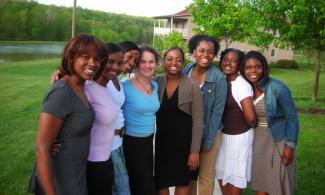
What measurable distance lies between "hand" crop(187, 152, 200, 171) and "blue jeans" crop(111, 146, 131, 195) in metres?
0.75

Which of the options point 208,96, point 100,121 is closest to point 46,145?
point 100,121

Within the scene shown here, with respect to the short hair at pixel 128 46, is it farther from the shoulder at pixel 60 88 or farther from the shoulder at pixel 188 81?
the shoulder at pixel 60 88

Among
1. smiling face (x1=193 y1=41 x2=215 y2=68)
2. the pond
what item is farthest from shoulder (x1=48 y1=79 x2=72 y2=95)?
the pond

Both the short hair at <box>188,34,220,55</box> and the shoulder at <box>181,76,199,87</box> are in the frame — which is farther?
the short hair at <box>188,34,220,55</box>

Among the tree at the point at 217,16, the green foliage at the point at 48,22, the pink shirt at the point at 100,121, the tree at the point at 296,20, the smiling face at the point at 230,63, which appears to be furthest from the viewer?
the green foliage at the point at 48,22

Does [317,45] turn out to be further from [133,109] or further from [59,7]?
[59,7]

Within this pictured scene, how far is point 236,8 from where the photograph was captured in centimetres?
2408

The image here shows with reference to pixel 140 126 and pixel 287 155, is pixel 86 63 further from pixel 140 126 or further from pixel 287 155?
pixel 287 155

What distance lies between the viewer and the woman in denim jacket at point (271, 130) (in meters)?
3.74

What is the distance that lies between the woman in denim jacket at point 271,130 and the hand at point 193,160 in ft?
2.10

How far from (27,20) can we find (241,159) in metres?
82.9

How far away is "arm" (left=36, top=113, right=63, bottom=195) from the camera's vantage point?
2307 mm

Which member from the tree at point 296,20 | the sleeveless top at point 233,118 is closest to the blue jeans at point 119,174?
the sleeveless top at point 233,118

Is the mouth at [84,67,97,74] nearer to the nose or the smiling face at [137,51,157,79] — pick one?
the nose
